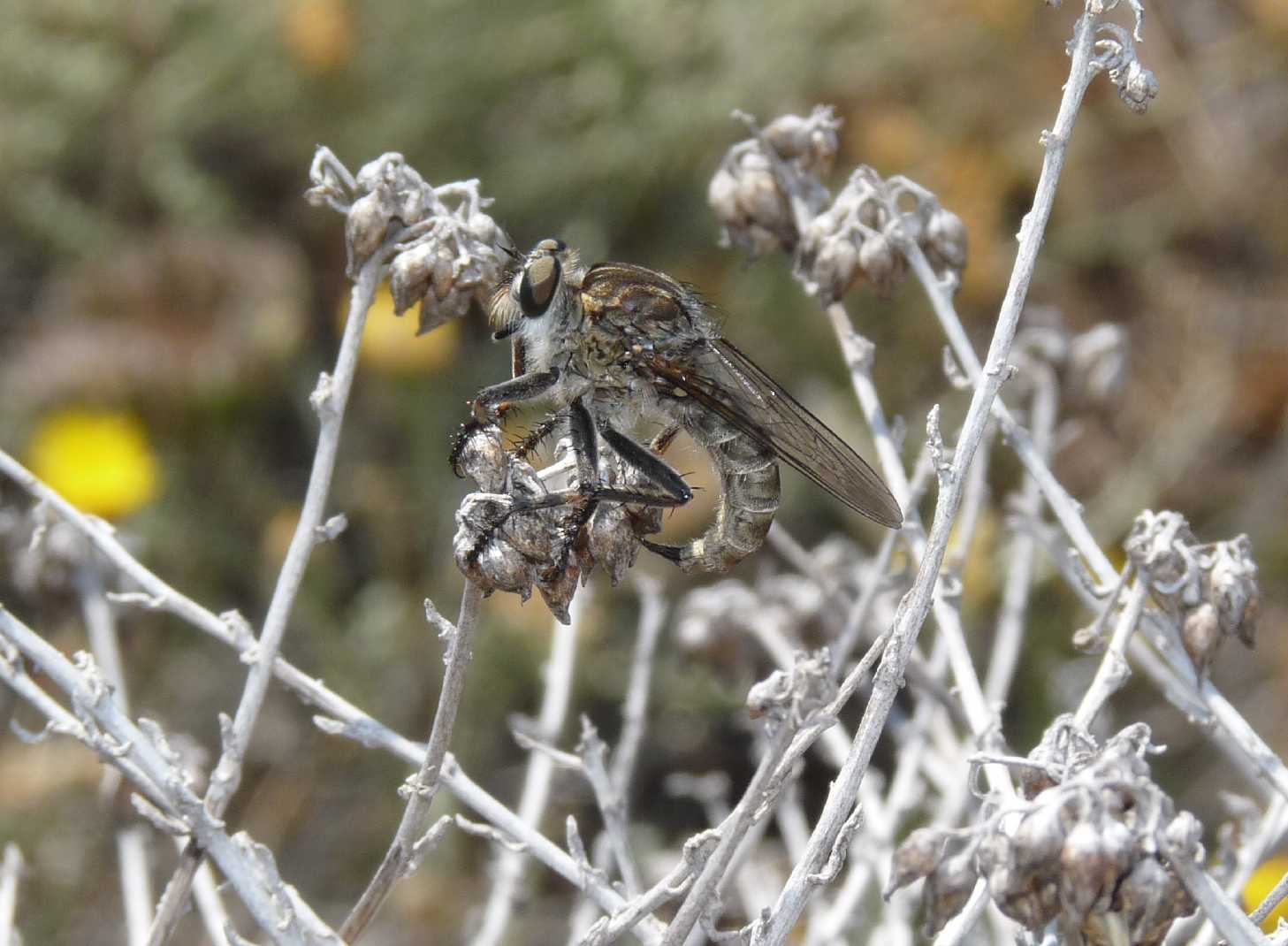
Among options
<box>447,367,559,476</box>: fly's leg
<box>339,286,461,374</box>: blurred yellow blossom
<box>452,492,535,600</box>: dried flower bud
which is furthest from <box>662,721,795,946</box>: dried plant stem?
<box>339,286,461,374</box>: blurred yellow blossom

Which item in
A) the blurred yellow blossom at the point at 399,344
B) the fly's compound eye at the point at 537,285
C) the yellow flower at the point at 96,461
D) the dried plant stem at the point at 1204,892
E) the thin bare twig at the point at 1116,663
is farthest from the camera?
the yellow flower at the point at 96,461

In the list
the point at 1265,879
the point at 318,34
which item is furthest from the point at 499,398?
the point at 318,34

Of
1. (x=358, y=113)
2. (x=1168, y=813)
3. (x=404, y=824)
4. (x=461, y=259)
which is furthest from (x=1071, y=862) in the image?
(x=358, y=113)

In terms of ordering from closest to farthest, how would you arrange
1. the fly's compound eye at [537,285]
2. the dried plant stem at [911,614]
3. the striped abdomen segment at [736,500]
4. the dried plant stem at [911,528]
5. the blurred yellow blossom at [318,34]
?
the dried plant stem at [911,614] → the dried plant stem at [911,528] → the fly's compound eye at [537,285] → the striped abdomen segment at [736,500] → the blurred yellow blossom at [318,34]

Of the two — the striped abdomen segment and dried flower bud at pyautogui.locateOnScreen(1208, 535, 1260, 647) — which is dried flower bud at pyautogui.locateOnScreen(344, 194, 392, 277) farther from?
dried flower bud at pyautogui.locateOnScreen(1208, 535, 1260, 647)

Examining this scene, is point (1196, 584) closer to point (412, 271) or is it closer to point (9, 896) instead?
point (412, 271)

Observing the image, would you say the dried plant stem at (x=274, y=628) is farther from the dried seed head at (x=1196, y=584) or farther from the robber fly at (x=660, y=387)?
the dried seed head at (x=1196, y=584)

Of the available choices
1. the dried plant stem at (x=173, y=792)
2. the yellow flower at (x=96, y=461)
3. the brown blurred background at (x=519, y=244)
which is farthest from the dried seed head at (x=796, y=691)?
the yellow flower at (x=96, y=461)
